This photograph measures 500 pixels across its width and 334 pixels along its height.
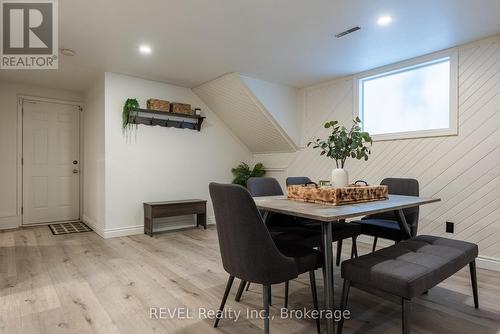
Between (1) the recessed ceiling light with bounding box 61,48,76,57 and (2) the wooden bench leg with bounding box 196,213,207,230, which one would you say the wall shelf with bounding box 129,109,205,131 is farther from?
(2) the wooden bench leg with bounding box 196,213,207,230

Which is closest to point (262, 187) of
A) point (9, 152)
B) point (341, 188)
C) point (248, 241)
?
point (341, 188)

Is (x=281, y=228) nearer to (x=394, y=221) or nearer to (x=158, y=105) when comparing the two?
(x=394, y=221)

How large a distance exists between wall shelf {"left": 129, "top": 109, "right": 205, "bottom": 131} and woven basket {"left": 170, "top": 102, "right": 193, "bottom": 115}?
2.0 inches

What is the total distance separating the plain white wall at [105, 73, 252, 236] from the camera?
4.02 meters

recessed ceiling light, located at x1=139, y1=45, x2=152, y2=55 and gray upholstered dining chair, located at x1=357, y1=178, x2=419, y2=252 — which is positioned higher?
recessed ceiling light, located at x1=139, y1=45, x2=152, y2=55

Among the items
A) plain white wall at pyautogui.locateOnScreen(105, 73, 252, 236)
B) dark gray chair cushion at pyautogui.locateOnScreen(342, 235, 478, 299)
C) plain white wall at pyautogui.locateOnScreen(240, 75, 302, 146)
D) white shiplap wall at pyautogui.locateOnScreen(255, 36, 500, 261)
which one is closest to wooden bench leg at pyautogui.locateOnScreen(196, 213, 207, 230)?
plain white wall at pyautogui.locateOnScreen(105, 73, 252, 236)

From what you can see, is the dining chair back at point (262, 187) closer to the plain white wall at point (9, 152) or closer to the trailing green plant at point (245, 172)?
the trailing green plant at point (245, 172)

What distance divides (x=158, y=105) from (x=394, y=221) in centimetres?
345

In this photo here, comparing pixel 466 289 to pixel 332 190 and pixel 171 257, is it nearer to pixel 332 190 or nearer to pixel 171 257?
pixel 332 190

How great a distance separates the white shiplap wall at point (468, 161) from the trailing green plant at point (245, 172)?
218 cm

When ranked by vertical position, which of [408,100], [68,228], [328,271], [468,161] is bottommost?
[68,228]

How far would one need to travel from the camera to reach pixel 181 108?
4562 mm

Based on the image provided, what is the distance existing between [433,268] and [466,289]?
1.19 m

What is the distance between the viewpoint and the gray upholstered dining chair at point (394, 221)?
2467 millimetres
